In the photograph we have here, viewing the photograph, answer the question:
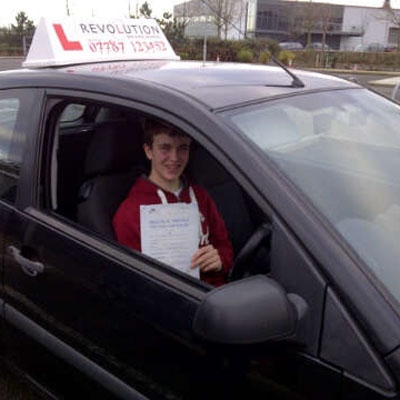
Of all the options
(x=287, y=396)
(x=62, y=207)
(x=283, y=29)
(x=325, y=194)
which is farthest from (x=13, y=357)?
(x=283, y=29)

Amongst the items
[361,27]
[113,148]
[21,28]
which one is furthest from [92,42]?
[361,27]

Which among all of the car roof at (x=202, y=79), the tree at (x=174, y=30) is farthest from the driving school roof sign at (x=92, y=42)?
the tree at (x=174, y=30)

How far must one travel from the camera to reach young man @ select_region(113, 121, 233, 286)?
1.92m

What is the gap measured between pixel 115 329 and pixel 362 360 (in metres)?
0.82

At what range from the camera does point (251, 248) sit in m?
1.63

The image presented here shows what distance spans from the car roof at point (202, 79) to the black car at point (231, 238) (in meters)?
0.01

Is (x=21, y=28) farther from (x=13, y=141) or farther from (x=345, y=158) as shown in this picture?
(x=345, y=158)

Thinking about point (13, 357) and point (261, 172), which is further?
point (13, 357)

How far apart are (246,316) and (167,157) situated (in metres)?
0.92

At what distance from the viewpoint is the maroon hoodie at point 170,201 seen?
193 cm

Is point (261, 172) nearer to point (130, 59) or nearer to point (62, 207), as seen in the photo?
point (62, 207)

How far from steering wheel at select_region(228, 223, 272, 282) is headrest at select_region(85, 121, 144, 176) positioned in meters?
0.79

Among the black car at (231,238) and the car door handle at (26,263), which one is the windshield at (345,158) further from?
the car door handle at (26,263)

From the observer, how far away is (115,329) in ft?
5.65
